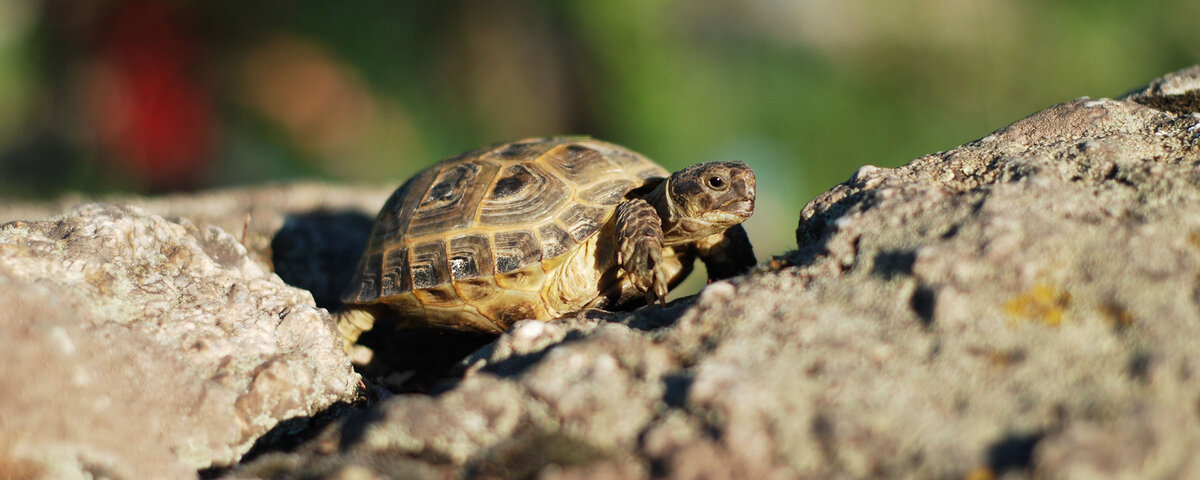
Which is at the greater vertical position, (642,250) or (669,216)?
(669,216)

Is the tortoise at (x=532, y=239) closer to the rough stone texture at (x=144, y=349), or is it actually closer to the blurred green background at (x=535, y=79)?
the rough stone texture at (x=144, y=349)

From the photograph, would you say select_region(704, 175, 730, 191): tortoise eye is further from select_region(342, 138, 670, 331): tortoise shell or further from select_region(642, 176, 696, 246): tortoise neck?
select_region(342, 138, 670, 331): tortoise shell

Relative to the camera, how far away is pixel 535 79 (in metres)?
13.1

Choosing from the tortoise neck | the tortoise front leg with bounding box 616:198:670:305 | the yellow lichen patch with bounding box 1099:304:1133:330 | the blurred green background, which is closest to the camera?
the yellow lichen patch with bounding box 1099:304:1133:330

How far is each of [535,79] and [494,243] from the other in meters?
10.2

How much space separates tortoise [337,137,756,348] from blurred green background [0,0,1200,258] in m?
7.90

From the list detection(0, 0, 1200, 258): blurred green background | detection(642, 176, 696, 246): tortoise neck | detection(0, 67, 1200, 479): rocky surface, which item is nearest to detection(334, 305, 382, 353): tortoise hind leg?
detection(0, 67, 1200, 479): rocky surface

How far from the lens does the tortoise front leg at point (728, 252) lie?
369 cm

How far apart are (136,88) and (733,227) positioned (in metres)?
12.9

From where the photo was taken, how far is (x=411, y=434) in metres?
1.92

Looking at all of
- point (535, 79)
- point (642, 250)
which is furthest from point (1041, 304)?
point (535, 79)

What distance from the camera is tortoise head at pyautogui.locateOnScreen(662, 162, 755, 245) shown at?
3369 millimetres

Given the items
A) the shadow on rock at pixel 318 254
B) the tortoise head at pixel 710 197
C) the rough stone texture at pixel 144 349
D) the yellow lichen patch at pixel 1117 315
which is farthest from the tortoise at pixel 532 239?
the yellow lichen patch at pixel 1117 315

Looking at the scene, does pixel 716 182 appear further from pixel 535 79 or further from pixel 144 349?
pixel 535 79
